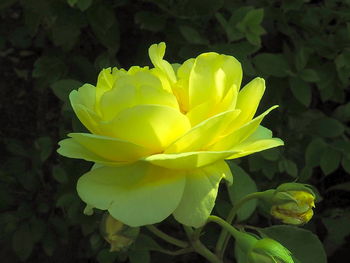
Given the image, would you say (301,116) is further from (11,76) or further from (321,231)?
(11,76)

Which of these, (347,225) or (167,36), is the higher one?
(167,36)

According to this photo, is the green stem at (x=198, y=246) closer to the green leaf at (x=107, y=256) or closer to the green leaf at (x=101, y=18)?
the green leaf at (x=107, y=256)

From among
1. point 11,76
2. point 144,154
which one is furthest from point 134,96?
point 11,76

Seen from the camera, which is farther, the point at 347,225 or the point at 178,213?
the point at 347,225

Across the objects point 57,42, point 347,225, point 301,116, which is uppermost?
point 57,42

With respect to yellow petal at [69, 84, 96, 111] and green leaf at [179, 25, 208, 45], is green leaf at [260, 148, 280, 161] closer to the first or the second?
green leaf at [179, 25, 208, 45]

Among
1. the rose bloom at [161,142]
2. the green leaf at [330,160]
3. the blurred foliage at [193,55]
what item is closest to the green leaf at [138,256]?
the blurred foliage at [193,55]

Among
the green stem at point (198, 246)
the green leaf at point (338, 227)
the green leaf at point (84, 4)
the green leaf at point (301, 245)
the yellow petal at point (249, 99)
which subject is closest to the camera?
the yellow petal at point (249, 99)
